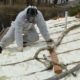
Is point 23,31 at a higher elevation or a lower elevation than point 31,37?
higher

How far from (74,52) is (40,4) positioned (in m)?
13.8

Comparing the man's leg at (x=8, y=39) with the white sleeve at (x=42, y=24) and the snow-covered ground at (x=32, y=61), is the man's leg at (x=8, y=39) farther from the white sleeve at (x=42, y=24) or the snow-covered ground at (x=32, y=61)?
the white sleeve at (x=42, y=24)

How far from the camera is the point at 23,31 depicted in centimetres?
672

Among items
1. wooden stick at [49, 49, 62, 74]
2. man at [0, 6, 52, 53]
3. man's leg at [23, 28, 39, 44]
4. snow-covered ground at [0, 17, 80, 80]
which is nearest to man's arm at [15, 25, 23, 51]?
man at [0, 6, 52, 53]

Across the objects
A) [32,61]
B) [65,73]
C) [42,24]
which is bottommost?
[32,61]

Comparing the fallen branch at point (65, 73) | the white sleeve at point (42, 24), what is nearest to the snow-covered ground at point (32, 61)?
the fallen branch at point (65, 73)

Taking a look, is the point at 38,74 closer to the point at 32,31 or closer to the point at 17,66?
the point at 17,66

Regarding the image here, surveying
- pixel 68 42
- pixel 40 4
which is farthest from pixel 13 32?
pixel 40 4

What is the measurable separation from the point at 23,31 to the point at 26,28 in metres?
0.08

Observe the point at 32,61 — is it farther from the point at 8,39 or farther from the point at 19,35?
the point at 8,39

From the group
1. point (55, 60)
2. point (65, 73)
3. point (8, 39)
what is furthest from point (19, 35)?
point (65, 73)

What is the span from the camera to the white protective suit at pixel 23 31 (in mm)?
6418

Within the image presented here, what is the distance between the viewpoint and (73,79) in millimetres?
4703

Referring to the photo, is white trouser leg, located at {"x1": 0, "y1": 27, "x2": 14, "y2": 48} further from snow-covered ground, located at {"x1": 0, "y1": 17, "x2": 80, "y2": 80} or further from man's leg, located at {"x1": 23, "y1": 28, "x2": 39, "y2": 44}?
man's leg, located at {"x1": 23, "y1": 28, "x2": 39, "y2": 44}
